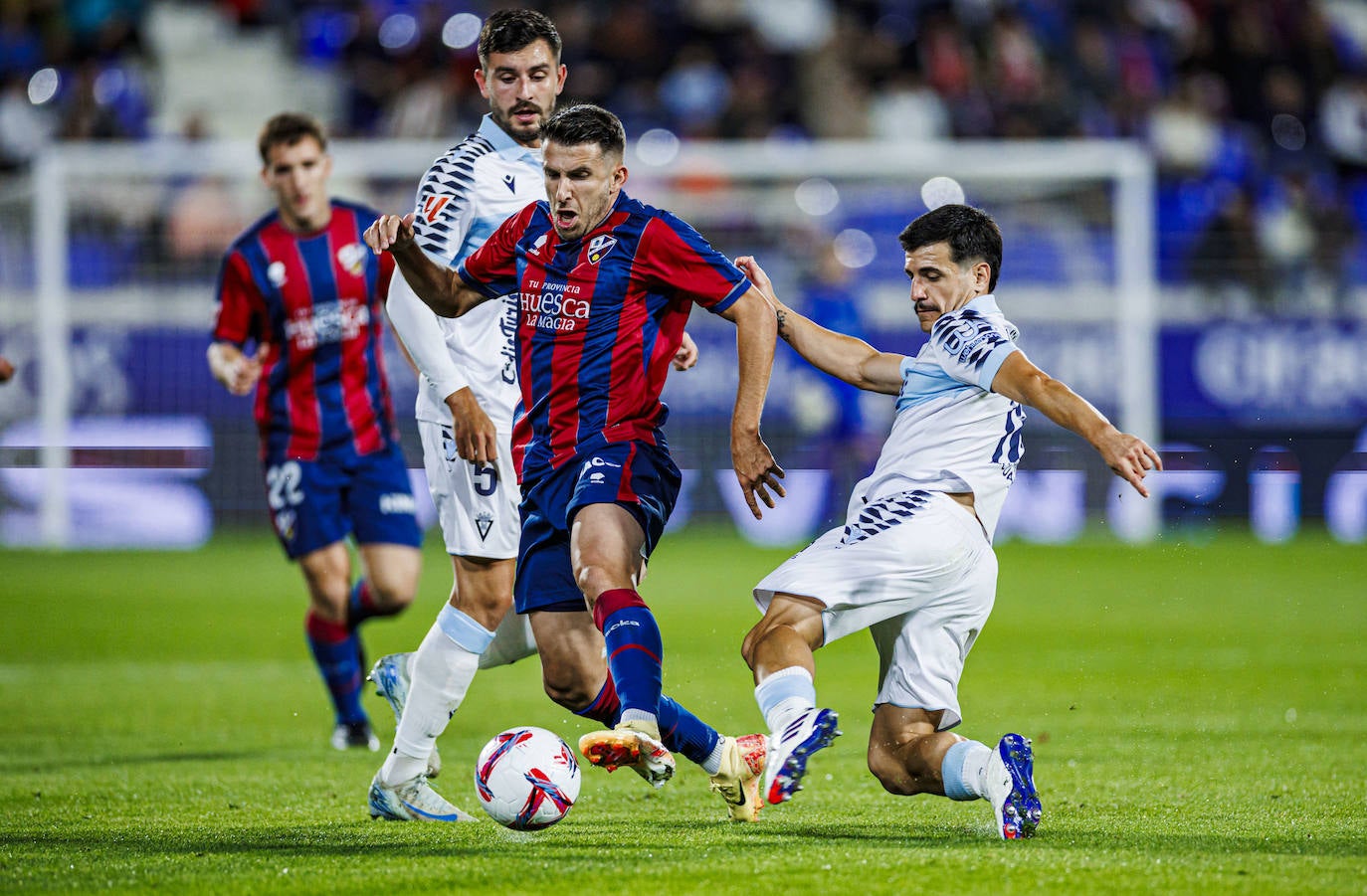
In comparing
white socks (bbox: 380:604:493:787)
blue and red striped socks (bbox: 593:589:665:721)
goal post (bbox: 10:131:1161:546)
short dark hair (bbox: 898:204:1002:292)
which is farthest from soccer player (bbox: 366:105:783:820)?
goal post (bbox: 10:131:1161:546)

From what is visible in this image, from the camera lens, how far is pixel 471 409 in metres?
5.57

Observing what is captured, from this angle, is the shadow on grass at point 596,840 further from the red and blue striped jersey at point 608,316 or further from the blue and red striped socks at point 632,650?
the red and blue striped jersey at point 608,316

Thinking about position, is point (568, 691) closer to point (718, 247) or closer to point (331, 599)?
point (331, 599)

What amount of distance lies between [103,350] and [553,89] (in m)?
9.81

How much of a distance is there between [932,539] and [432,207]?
6.71ft

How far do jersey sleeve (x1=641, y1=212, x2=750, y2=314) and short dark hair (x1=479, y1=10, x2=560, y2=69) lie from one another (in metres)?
1.13

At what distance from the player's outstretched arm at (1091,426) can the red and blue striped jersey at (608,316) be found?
0.89 meters

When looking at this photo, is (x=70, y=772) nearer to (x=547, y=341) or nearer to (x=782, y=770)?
(x=547, y=341)

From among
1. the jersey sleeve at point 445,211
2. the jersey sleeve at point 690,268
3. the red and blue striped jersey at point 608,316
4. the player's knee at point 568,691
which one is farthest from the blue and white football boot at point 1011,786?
the jersey sleeve at point 445,211

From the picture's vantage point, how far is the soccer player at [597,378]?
4914mm

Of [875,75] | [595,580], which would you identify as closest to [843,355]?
[595,580]

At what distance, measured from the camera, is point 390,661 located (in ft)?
19.8

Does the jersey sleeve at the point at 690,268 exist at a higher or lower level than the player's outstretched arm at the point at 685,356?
higher

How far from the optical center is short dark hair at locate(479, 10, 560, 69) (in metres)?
5.80
